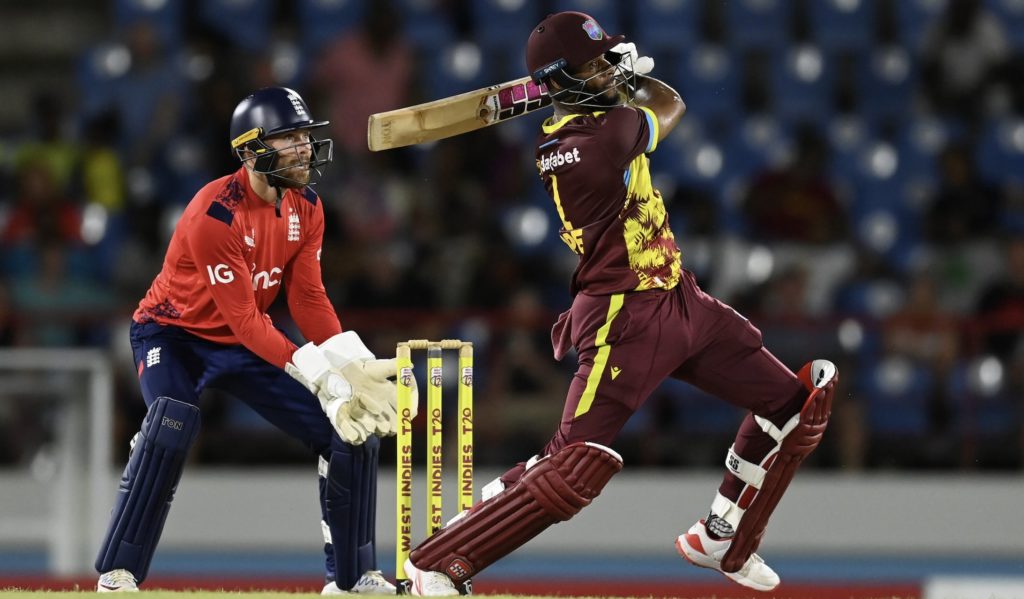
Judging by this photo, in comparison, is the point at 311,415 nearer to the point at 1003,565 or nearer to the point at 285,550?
the point at 285,550

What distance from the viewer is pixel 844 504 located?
8.51m

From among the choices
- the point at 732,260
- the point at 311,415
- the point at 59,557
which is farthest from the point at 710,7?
the point at 311,415

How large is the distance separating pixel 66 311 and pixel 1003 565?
510 cm

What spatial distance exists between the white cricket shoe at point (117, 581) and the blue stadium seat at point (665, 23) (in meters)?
6.38

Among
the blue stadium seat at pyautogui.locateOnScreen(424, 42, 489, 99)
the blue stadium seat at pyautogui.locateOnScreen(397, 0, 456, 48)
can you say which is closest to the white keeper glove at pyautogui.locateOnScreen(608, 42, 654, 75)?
the blue stadium seat at pyautogui.locateOnScreen(424, 42, 489, 99)

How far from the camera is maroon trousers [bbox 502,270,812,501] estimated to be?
4836 mm

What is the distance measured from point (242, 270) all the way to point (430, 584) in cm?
116

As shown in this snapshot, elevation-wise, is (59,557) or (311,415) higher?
(311,415)

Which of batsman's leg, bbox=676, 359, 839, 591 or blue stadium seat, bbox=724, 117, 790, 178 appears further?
blue stadium seat, bbox=724, 117, 790, 178

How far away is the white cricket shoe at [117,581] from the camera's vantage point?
16.8 feet

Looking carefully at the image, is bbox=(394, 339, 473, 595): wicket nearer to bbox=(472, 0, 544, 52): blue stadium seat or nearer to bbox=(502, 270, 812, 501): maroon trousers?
bbox=(502, 270, 812, 501): maroon trousers

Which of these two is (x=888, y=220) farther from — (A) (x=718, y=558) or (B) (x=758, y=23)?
(A) (x=718, y=558)

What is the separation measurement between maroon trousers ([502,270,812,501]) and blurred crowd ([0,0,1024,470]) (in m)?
3.06

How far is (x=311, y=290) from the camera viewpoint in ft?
17.9
